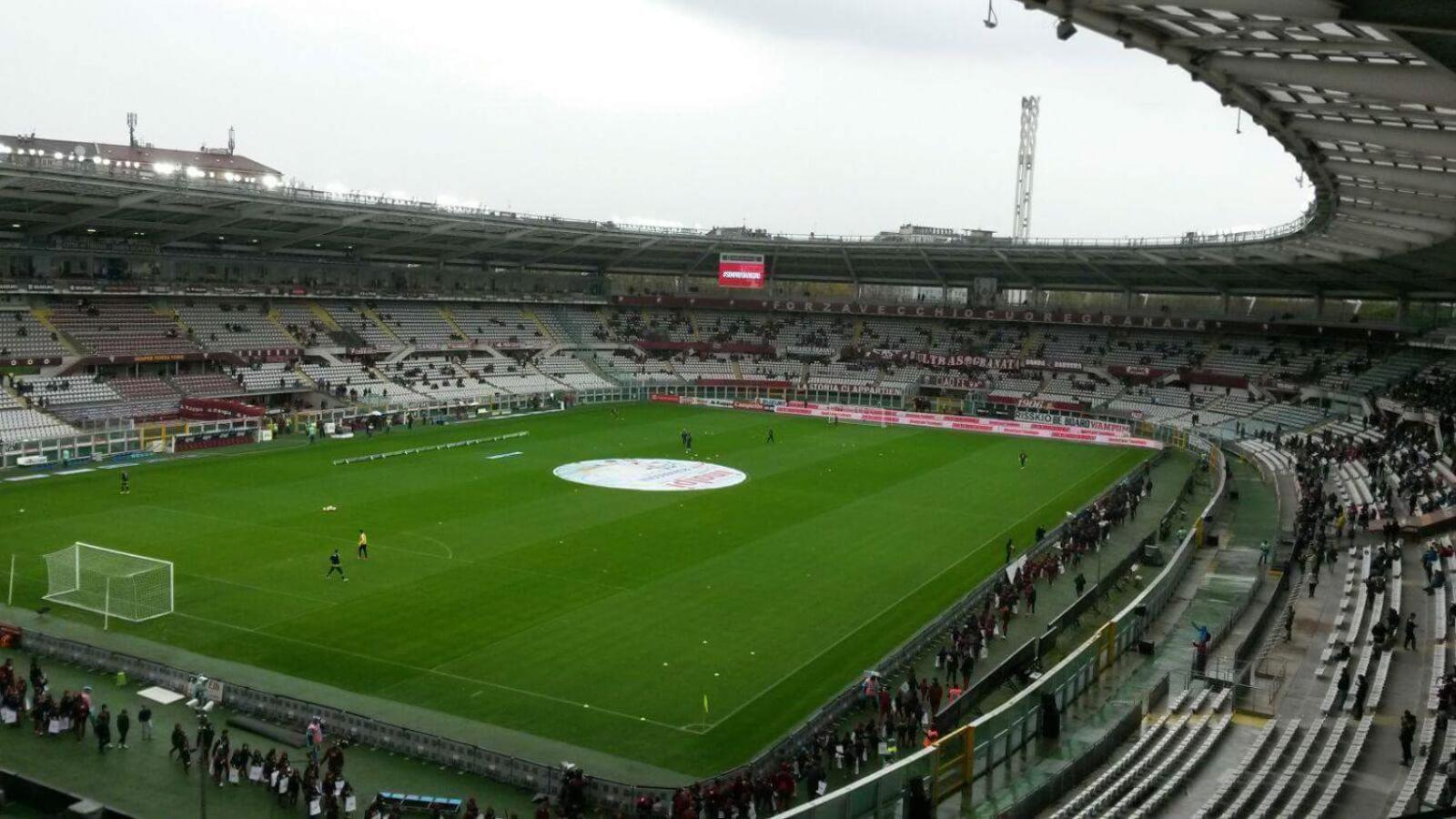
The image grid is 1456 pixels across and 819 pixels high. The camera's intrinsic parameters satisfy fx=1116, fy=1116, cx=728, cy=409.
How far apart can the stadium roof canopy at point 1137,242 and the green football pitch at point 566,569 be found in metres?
13.7

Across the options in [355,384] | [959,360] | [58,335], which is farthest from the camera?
[959,360]

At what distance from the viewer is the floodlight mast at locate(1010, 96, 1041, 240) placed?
101 m

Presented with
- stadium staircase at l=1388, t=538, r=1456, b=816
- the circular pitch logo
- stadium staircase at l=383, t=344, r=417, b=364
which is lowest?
the circular pitch logo

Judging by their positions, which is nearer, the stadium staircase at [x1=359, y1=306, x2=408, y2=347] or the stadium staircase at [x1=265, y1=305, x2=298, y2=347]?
the stadium staircase at [x1=265, y1=305, x2=298, y2=347]

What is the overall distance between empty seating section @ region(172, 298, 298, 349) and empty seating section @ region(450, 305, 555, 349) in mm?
15466

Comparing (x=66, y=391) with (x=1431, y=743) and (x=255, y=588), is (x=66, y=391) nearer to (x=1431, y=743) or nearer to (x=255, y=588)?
(x=255, y=588)

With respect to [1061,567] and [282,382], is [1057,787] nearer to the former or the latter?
[1061,567]

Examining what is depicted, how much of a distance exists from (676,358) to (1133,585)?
→ 60.6 m

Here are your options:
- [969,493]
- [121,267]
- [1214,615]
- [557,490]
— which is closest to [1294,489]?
[969,493]

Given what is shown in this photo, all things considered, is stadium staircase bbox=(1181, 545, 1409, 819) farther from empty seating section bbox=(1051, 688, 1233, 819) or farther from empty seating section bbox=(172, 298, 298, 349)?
empty seating section bbox=(172, 298, 298, 349)

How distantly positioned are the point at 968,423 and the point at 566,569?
42597 mm

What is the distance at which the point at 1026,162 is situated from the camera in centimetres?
10200

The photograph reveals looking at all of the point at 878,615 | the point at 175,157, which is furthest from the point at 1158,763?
the point at 175,157

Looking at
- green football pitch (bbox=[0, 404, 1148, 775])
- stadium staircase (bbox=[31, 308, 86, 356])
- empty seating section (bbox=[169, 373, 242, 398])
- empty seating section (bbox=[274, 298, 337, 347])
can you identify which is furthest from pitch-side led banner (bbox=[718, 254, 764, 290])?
stadium staircase (bbox=[31, 308, 86, 356])
